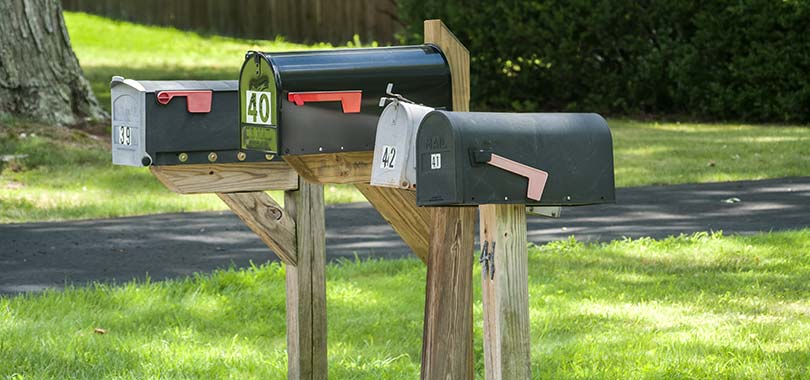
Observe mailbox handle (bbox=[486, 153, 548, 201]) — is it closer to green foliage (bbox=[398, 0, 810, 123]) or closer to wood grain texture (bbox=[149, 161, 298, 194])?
wood grain texture (bbox=[149, 161, 298, 194])

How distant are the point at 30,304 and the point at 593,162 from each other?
3.65m

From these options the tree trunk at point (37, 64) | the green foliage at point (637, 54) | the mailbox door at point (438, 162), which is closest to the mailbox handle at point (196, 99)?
the mailbox door at point (438, 162)

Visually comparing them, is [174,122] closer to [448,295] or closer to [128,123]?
[128,123]

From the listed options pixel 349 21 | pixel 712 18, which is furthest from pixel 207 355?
pixel 349 21

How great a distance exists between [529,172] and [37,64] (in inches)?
397

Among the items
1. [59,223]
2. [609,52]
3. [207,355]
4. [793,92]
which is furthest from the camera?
[609,52]

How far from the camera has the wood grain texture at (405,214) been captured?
370 cm

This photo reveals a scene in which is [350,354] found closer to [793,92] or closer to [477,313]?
[477,313]

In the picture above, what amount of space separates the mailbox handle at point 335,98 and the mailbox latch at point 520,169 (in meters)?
0.74

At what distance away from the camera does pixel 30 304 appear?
19.1 ft

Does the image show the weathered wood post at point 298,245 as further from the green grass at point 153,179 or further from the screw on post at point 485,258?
the green grass at point 153,179

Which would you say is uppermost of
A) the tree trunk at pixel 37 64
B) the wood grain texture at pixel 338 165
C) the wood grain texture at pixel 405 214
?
the tree trunk at pixel 37 64

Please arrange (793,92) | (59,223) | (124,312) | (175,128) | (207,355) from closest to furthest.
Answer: (175,128) < (207,355) < (124,312) < (59,223) < (793,92)

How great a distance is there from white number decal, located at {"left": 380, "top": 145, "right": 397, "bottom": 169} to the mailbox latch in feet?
1.18
